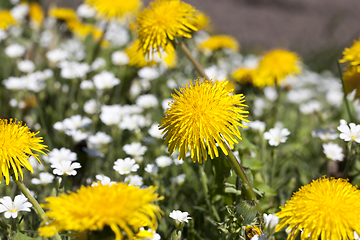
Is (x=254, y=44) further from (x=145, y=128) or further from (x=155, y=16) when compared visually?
(x=155, y=16)

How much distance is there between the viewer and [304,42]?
5.81m

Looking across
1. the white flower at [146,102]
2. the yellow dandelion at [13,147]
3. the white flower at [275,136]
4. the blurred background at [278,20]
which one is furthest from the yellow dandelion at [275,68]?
the blurred background at [278,20]

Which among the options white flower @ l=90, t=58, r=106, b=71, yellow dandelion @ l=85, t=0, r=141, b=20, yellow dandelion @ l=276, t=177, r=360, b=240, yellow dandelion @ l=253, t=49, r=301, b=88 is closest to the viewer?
yellow dandelion @ l=276, t=177, r=360, b=240

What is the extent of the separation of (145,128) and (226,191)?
1253 millimetres

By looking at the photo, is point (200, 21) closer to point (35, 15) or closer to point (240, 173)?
point (240, 173)

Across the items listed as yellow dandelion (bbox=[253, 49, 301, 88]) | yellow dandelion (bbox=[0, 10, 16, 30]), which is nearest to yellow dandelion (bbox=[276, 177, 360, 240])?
yellow dandelion (bbox=[253, 49, 301, 88])

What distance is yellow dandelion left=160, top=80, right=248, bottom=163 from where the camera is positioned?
127cm

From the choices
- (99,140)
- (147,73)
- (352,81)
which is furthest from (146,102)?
(352,81)

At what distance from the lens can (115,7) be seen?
8.66 feet

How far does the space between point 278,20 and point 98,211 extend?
5.90m

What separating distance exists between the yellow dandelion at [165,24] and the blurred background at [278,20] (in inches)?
163

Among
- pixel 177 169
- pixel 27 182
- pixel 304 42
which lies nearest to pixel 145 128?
pixel 177 169

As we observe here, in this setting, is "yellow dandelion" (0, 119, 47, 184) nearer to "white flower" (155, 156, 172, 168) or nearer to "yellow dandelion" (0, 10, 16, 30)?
"white flower" (155, 156, 172, 168)

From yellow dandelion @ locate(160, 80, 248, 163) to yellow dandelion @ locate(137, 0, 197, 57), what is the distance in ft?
1.37
